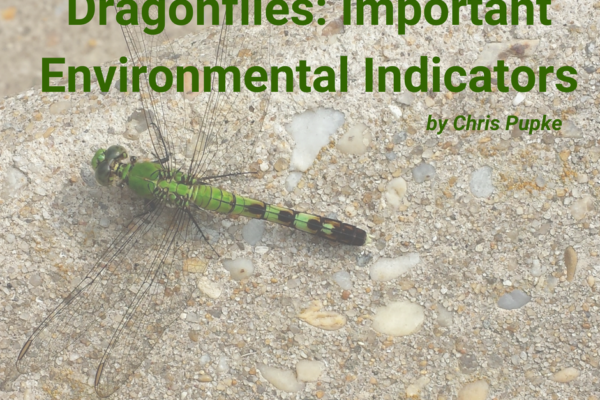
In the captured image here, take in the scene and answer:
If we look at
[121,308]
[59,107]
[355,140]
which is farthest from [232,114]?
[121,308]

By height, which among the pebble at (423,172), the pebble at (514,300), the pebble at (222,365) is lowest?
the pebble at (222,365)

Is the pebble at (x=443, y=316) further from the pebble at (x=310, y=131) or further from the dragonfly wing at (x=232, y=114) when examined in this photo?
the dragonfly wing at (x=232, y=114)

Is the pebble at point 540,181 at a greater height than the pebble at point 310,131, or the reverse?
Answer: the pebble at point 310,131

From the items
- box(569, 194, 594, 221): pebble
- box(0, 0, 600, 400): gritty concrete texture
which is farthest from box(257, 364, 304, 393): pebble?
box(569, 194, 594, 221): pebble

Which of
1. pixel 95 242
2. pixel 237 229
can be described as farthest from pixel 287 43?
pixel 95 242

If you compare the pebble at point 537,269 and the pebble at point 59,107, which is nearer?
the pebble at point 537,269

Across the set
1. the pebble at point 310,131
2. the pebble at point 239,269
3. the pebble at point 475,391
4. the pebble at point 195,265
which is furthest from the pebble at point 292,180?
the pebble at point 475,391

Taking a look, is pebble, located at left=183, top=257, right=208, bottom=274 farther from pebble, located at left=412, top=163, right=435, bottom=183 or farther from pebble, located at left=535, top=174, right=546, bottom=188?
pebble, located at left=535, top=174, right=546, bottom=188
